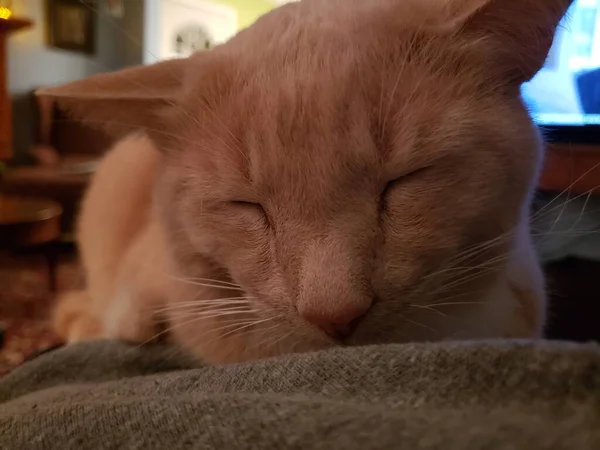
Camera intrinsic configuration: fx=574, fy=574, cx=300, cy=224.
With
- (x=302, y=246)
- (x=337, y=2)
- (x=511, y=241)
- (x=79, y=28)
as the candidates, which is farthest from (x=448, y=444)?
A: (x=79, y=28)

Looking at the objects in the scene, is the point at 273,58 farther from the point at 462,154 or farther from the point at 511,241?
the point at 511,241

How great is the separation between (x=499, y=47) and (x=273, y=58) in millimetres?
266

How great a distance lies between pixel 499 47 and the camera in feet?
2.20

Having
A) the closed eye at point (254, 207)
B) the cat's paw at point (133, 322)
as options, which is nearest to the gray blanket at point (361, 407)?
the closed eye at point (254, 207)

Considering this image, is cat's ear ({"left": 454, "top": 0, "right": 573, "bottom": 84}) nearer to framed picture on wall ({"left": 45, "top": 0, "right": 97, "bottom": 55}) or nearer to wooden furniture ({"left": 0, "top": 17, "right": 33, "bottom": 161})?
wooden furniture ({"left": 0, "top": 17, "right": 33, "bottom": 161})

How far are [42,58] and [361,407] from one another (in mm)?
5296

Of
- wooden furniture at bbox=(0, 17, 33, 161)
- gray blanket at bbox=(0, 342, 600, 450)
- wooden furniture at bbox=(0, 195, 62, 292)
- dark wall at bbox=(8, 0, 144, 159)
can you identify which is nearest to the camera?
gray blanket at bbox=(0, 342, 600, 450)

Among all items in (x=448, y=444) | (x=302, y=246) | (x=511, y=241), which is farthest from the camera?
(x=511, y=241)

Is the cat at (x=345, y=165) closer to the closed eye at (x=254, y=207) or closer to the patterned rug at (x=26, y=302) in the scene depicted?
the closed eye at (x=254, y=207)

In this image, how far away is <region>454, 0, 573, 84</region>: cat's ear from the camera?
621mm


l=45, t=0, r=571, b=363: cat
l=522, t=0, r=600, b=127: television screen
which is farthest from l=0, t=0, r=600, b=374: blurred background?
l=45, t=0, r=571, b=363: cat

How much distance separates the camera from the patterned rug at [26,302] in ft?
6.09

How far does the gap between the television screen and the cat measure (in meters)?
0.89

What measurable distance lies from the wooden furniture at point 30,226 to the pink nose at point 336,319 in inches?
82.9
